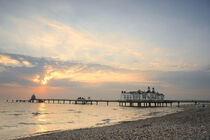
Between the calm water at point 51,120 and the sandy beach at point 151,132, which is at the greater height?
the sandy beach at point 151,132

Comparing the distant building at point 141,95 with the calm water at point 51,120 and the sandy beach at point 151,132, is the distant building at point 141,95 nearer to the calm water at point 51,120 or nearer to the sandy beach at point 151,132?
the calm water at point 51,120

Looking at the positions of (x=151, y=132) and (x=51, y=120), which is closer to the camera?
(x=151, y=132)

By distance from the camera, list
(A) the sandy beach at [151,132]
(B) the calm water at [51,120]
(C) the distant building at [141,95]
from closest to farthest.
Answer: (A) the sandy beach at [151,132] < (B) the calm water at [51,120] < (C) the distant building at [141,95]

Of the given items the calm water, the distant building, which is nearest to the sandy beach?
the calm water

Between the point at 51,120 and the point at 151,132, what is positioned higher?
the point at 151,132

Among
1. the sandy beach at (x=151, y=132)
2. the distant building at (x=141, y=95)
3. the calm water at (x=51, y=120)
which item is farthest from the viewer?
the distant building at (x=141, y=95)

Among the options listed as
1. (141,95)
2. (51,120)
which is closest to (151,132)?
(51,120)

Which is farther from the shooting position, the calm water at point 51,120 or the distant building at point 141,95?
the distant building at point 141,95

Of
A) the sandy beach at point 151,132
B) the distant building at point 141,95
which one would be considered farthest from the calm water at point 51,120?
the distant building at point 141,95

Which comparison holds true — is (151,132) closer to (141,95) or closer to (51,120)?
(51,120)

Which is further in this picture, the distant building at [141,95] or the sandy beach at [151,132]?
the distant building at [141,95]

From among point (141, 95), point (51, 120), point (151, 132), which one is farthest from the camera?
point (141, 95)

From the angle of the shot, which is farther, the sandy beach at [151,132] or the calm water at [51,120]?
the calm water at [51,120]

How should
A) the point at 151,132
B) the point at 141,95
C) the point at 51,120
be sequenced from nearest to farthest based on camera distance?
1. the point at 151,132
2. the point at 51,120
3. the point at 141,95
